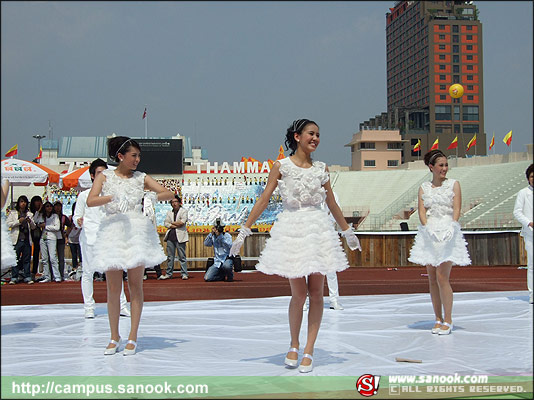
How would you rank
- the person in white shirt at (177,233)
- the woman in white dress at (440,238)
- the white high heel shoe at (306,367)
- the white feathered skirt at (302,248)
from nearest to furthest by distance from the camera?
the white high heel shoe at (306,367), the white feathered skirt at (302,248), the woman in white dress at (440,238), the person in white shirt at (177,233)

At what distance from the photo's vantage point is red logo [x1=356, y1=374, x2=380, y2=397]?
4.14 m

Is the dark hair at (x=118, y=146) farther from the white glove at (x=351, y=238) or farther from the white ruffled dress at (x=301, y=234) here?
the white glove at (x=351, y=238)

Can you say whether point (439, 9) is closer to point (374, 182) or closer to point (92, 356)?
point (374, 182)

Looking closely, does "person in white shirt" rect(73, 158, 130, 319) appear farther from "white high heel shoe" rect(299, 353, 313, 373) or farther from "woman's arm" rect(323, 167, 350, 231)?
"white high heel shoe" rect(299, 353, 313, 373)

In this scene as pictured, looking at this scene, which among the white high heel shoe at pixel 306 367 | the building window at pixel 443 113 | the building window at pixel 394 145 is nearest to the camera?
the white high heel shoe at pixel 306 367

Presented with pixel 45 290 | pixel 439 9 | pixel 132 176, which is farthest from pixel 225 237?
pixel 439 9

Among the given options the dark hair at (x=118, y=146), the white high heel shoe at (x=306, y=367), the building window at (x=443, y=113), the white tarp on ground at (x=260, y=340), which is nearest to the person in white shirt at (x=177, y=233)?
the white tarp on ground at (x=260, y=340)

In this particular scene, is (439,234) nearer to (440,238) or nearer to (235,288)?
(440,238)

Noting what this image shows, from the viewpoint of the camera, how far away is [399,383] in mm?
4445

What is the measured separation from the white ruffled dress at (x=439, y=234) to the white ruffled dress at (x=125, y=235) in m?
2.87

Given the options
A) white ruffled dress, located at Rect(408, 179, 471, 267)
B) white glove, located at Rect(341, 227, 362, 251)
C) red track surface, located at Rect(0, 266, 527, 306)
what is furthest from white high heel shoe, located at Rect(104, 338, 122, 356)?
red track surface, located at Rect(0, 266, 527, 306)

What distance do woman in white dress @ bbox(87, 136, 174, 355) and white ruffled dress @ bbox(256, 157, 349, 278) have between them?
123 centimetres

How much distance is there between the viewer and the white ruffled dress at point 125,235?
18.8 ft

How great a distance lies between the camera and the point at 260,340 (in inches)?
258
